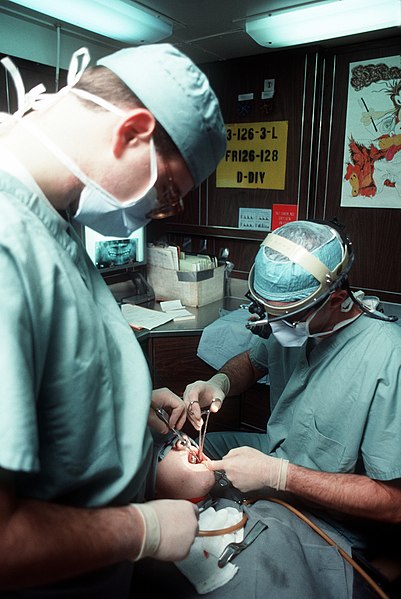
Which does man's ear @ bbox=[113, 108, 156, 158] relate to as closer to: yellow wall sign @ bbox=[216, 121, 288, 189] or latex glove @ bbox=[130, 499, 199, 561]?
latex glove @ bbox=[130, 499, 199, 561]

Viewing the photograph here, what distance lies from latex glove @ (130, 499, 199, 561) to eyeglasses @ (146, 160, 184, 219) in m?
0.60

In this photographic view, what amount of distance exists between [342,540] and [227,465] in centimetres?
40

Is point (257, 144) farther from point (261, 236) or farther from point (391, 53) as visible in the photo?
point (391, 53)

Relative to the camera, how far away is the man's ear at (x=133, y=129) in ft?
2.68

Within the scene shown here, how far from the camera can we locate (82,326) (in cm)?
75

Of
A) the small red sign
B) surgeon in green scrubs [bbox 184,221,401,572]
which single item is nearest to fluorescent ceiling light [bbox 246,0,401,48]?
the small red sign

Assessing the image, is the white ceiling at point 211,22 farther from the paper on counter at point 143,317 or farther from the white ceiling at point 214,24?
the paper on counter at point 143,317

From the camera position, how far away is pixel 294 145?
2.77 metres

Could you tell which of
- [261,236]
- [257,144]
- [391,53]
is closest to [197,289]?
[261,236]

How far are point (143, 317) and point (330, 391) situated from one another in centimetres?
142

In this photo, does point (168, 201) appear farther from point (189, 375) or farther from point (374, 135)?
point (374, 135)

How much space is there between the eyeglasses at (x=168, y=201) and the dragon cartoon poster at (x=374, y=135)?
1.91 metres

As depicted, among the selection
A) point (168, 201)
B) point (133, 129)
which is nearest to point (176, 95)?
point (133, 129)

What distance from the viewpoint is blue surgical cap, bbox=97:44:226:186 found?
0.85m
